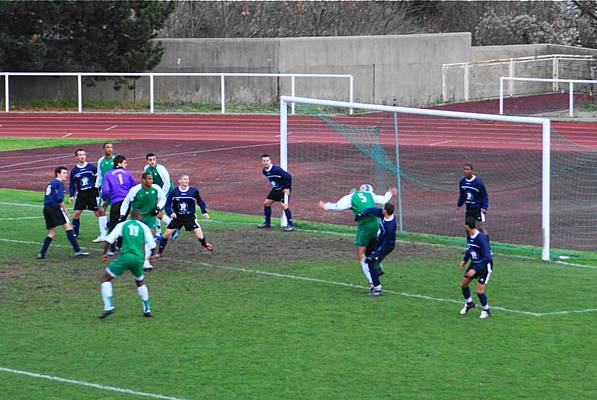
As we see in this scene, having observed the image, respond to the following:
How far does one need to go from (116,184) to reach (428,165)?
1433cm

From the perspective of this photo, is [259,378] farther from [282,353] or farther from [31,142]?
[31,142]

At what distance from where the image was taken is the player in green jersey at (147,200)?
19672 millimetres

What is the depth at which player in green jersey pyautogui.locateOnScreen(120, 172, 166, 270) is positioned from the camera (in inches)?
774

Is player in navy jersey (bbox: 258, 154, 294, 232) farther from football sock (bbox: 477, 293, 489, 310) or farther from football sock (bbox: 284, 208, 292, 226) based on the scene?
football sock (bbox: 477, 293, 489, 310)

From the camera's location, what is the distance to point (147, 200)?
19.9 m

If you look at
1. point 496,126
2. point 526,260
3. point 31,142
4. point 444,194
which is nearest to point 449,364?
point 526,260

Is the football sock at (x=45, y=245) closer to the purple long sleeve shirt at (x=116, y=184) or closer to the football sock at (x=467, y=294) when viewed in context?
the purple long sleeve shirt at (x=116, y=184)

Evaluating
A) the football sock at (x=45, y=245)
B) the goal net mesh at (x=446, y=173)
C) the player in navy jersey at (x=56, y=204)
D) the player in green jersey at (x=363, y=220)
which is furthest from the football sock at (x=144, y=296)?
the goal net mesh at (x=446, y=173)

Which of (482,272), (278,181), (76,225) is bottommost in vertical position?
(76,225)

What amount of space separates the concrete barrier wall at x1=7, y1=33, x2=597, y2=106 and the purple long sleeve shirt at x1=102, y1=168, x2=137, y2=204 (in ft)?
96.0

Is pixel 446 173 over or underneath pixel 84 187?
underneath

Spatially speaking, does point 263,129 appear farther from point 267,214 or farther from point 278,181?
point 278,181

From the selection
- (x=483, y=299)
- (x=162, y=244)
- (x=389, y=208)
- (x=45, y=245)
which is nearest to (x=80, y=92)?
(x=45, y=245)

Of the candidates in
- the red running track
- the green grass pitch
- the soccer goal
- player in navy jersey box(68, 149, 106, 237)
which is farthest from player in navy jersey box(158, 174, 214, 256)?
the red running track
